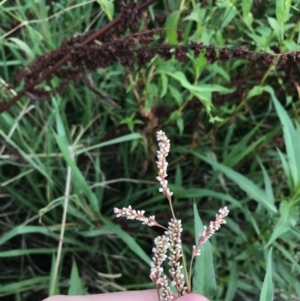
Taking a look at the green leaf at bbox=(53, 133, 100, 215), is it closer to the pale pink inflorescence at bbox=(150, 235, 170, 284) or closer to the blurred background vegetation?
the blurred background vegetation

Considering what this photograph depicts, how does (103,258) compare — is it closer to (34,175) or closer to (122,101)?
(34,175)

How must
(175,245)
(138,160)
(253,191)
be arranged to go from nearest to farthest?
(175,245), (253,191), (138,160)

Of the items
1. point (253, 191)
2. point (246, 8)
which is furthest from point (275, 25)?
point (253, 191)

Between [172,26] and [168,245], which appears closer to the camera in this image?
[168,245]

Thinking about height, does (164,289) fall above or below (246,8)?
below

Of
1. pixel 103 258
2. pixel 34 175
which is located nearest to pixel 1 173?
pixel 34 175

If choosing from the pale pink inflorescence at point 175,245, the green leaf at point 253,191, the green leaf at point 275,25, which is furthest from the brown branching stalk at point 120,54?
the pale pink inflorescence at point 175,245

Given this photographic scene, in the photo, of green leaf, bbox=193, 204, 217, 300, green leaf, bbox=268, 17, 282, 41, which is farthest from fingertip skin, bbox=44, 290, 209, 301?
green leaf, bbox=268, 17, 282, 41

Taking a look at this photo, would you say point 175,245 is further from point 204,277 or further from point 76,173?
point 76,173
